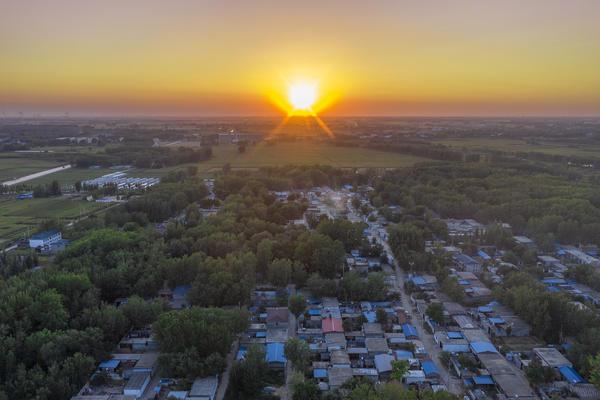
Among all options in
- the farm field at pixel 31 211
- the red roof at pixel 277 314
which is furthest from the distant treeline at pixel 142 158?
the red roof at pixel 277 314

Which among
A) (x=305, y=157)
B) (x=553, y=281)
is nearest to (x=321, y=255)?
(x=553, y=281)

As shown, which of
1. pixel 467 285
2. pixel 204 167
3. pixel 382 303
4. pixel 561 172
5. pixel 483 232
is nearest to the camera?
pixel 382 303

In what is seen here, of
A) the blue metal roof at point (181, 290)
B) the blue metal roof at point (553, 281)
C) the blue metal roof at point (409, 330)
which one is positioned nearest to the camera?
the blue metal roof at point (409, 330)

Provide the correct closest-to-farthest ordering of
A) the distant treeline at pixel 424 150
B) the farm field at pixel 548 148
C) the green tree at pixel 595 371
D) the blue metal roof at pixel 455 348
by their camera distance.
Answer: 1. the green tree at pixel 595 371
2. the blue metal roof at pixel 455 348
3. the distant treeline at pixel 424 150
4. the farm field at pixel 548 148

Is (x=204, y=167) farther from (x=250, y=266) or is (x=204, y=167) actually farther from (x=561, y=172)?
(x=561, y=172)

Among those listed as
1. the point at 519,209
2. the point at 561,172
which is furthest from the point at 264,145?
the point at 519,209

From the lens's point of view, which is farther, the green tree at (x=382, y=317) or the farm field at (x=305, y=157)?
the farm field at (x=305, y=157)

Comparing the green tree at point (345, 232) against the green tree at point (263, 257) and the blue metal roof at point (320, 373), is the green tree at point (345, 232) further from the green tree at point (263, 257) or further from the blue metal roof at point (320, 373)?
the blue metal roof at point (320, 373)

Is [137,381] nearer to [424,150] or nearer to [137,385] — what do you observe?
[137,385]
